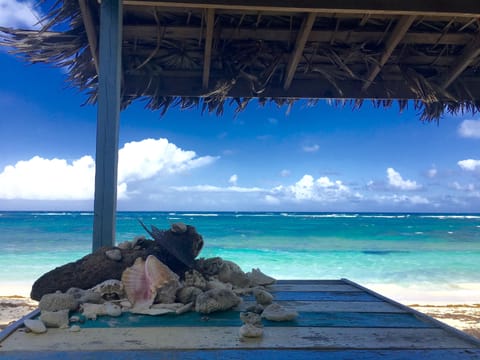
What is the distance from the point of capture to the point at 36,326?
52.8 inches

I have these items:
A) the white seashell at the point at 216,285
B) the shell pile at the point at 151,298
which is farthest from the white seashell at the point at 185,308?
the white seashell at the point at 216,285

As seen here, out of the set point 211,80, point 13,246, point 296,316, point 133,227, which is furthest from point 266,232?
point 296,316

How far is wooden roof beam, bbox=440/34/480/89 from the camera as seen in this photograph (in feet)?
8.93

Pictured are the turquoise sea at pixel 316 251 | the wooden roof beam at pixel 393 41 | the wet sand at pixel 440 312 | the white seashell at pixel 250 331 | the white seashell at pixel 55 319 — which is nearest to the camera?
the white seashell at pixel 250 331

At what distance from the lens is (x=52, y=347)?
119 cm

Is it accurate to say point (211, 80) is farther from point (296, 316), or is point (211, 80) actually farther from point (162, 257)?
point (296, 316)

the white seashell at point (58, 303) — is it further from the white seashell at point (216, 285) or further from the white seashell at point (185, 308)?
the white seashell at point (216, 285)

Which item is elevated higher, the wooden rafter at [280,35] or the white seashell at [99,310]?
the wooden rafter at [280,35]

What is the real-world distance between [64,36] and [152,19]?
1.80ft

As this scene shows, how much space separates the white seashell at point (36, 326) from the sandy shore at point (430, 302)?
4.65 meters

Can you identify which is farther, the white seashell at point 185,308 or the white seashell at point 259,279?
the white seashell at point 259,279

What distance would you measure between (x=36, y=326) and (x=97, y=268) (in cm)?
56

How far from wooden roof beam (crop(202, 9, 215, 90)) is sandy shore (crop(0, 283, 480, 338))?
433 cm

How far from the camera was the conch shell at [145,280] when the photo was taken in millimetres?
1696
